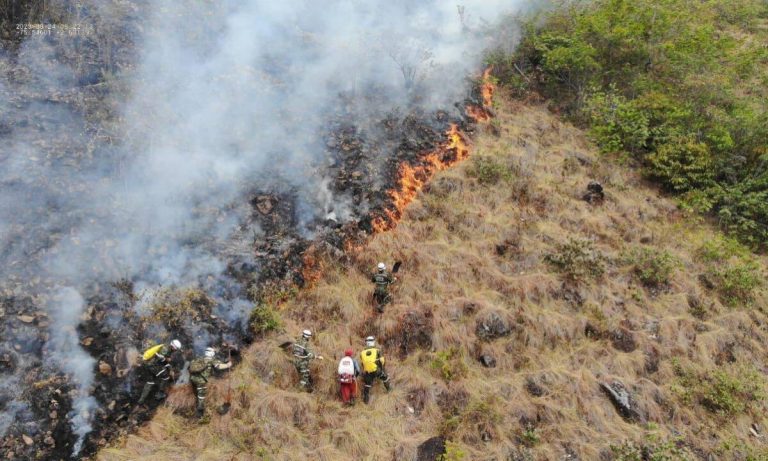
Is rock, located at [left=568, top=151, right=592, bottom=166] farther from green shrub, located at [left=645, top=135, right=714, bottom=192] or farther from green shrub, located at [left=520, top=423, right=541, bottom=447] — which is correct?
green shrub, located at [left=520, top=423, right=541, bottom=447]

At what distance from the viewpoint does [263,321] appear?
26.4 ft

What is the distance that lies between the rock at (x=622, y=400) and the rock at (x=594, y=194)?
5004mm

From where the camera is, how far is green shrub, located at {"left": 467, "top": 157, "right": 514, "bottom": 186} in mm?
11461

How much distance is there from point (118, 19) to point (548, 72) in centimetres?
1227

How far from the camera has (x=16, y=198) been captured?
7.93 meters

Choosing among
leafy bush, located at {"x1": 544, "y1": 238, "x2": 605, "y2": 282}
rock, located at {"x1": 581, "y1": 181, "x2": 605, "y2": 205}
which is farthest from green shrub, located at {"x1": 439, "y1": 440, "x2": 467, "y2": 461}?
rock, located at {"x1": 581, "y1": 181, "x2": 605, "y2": 205}

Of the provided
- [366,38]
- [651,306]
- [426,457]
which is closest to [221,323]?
[426,457]

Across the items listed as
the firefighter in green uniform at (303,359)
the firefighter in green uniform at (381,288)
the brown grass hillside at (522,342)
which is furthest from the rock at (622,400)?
the firefighter in green uniform at (303,359)

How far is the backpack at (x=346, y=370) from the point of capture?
7129 mm

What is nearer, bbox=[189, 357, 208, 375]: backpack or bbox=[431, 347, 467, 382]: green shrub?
bbox=[189, 357, 208, 375]: backpack

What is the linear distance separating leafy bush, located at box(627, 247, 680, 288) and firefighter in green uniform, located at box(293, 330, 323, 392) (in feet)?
22.1

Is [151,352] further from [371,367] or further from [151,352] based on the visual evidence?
[371,367]

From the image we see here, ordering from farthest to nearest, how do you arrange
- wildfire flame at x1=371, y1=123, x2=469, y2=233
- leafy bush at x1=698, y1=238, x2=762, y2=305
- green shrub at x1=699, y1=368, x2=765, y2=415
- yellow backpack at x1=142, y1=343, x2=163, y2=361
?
wildfire flame at x1=371, y1=123, x2=469, y2=233, leafy bush at x1=698, y1=238, x2=762, y2=305, green shrub at x1=699, y1=368, x2=765, y2=415, yellow backpack at x1=142, y1=343, x2=163, y2=361

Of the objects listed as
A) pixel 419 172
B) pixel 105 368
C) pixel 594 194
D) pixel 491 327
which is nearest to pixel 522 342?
pixel 491 327
